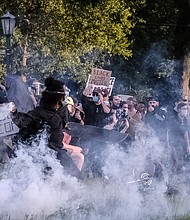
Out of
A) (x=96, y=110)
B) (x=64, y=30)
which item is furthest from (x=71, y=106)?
(x=64, y=30)

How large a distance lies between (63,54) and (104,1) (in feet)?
7.57

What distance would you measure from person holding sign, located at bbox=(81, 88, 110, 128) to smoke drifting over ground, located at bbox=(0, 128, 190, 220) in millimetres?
2225

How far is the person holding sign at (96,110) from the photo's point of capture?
1230 centimetres

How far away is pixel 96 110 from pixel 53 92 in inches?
156

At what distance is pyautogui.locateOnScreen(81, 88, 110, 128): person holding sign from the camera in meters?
12.3

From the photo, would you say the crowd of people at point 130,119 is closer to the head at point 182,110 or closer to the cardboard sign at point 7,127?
the head at point 182,110

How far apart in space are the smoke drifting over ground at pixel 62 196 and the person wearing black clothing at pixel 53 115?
16cm

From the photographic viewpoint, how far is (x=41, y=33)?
23781 mm

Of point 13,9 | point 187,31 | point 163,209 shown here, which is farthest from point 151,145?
point 187,31

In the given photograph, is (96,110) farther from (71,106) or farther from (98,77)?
(98,77)

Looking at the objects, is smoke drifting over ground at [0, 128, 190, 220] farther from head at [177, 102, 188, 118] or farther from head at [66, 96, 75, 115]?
head at [177, 102, 188, 118]

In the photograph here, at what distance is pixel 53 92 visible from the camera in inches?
335

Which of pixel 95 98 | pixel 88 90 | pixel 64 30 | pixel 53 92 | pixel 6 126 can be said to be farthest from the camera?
pixel 64 30

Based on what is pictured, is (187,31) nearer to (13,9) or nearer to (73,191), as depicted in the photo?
(13,9)
